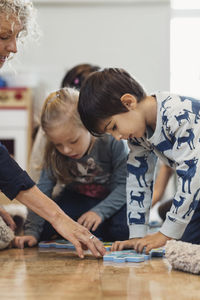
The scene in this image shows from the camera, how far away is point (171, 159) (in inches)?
57.6

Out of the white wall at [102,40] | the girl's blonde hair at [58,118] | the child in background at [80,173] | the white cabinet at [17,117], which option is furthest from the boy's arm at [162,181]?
the white wall at [102,40]

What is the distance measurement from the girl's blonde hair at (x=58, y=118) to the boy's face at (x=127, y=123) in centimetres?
36

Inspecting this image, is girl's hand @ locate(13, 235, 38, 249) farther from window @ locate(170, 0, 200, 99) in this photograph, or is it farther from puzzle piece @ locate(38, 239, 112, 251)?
window @ locate(170, 0, 200, 99)

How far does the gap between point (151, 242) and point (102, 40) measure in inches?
122

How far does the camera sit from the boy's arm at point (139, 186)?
1541 mm

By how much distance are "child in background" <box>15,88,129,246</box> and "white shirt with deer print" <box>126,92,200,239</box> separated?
10.5 inches

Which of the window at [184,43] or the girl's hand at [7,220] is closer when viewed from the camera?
the girl's hand at [7,220]

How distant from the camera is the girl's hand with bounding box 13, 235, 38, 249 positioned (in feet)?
5.58

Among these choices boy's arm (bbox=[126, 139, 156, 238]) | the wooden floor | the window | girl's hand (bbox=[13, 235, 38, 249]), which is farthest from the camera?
the window

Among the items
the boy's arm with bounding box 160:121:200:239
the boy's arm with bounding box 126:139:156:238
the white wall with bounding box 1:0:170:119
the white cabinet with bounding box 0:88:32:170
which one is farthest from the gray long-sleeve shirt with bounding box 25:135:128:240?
the white wall with bounding box 1:0:170:119

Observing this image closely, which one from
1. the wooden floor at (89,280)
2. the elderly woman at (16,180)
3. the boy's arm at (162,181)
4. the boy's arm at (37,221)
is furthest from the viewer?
the boy's arm at (162,181)

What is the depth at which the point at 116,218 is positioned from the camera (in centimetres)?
189

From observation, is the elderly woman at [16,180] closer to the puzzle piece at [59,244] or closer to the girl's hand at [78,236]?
the girl's hand at [78,236]

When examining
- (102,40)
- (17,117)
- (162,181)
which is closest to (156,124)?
(162,181)
